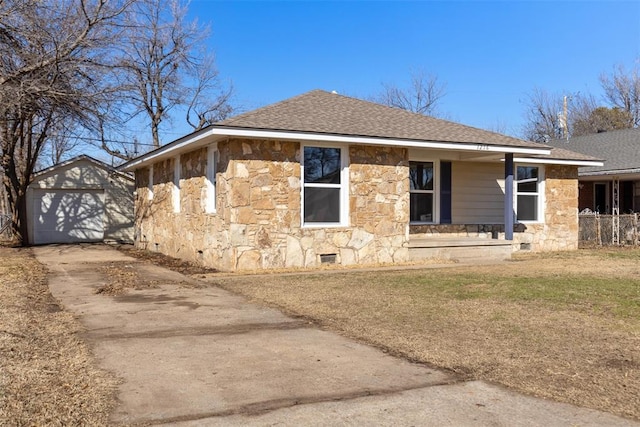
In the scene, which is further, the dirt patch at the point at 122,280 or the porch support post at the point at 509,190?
the porch support post at the point at 509,190

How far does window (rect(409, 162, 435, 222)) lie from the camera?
15867 millimetres

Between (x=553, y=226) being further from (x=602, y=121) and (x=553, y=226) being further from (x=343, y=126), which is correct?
(x=602, y=121)

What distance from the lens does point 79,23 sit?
529 inches

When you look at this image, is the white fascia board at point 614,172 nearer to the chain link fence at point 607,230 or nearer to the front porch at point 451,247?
the chain link fence at point 607,230

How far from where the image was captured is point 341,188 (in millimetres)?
12609

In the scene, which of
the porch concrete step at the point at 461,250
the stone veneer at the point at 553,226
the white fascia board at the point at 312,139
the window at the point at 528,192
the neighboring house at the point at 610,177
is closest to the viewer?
the white fascia board at the point at 312,139

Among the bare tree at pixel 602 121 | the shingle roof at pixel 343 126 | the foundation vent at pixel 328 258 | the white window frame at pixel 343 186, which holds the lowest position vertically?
the foundation vent at pixel 328 258

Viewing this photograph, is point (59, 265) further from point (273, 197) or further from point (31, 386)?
point (31, 386)

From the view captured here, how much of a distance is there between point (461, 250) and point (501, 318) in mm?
7133

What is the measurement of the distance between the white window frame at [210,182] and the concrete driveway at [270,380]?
572 centimetres

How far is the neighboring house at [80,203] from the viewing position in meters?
21.6

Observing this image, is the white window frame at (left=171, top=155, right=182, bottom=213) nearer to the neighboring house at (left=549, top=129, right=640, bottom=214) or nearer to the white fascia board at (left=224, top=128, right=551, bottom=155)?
the white fascia board at (left=224, top=128, right=551, bottom=155)

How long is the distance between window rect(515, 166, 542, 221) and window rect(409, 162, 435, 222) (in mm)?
2940

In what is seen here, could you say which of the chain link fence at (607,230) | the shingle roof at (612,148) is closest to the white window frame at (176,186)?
the chain link fence at (607,230)
